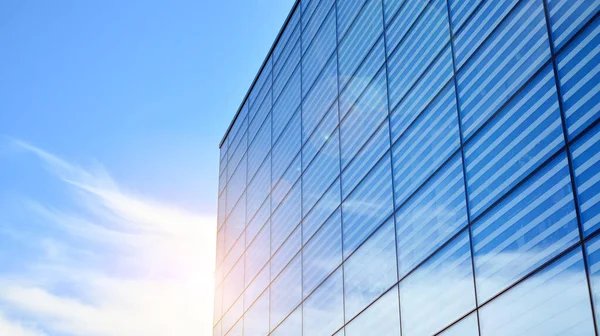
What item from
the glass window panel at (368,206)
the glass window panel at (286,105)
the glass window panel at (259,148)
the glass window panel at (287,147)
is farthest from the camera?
the glass window panel at (259,148)

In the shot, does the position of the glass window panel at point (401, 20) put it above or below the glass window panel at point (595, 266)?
above

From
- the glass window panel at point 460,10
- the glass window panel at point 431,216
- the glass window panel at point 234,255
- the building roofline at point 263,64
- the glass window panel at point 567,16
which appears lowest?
the glass window panel at point 431,216

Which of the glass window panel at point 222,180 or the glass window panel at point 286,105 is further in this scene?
the glass window panel at point 222,180

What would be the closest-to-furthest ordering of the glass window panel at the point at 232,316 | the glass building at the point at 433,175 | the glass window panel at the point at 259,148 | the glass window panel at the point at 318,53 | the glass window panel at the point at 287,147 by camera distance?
the glass building at the point at 433,175, the glass window panel at the point at 318,53, the glass window panel at the point at 287,147, the glass window panel at the point at 232,316, the glass window panel at the point at 259,148

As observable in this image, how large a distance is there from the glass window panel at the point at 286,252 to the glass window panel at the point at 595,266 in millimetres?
15507

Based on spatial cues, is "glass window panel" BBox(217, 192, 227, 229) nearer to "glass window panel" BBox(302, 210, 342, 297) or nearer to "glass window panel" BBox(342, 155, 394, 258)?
"glass window panel" BBox(302, 210, 342, 297)

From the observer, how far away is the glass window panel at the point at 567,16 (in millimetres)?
16125

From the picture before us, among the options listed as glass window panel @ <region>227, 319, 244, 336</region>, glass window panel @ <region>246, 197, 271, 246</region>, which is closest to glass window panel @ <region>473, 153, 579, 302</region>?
glass window panel @ <region>246, 197, 271, 246</region>

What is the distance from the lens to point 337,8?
30.2 meters

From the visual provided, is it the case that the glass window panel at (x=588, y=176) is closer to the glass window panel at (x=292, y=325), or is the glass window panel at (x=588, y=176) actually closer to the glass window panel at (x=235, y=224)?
the glass window panel at (x=292, y=325)

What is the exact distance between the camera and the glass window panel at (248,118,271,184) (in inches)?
1431

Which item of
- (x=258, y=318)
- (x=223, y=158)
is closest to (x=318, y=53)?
(x=258, y=318)

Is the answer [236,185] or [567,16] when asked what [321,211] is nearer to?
→ [567,16]

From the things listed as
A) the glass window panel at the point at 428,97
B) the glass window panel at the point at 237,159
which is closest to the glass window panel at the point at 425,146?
the glass window panel at the point at 428,97
